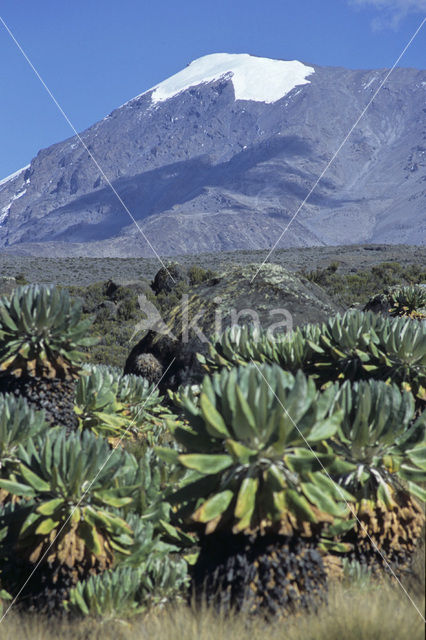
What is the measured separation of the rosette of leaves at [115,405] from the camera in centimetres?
534

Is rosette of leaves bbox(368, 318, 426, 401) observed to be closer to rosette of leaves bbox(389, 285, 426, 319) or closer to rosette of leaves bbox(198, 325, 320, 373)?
rosette of leaves bbox(198, 325, 320, 373)

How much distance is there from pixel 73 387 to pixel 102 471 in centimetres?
189

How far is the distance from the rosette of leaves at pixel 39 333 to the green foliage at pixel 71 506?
162cm

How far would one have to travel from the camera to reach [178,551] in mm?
3578

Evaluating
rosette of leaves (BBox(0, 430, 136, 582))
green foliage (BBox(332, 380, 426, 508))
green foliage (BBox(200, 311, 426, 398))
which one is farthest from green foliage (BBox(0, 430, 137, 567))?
green foliage (BBox(200, 311, 426, 398))

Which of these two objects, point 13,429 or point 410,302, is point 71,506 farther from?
point 410,302

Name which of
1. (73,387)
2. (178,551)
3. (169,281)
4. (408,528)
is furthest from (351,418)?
(169,281)

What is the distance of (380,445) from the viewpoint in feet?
10.8

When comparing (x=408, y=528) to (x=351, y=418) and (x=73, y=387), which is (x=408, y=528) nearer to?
(x=351, y=418)

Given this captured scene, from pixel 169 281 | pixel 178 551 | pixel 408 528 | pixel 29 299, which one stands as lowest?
pixel 408 528

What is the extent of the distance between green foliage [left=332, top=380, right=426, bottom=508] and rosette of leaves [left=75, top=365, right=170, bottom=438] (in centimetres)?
229

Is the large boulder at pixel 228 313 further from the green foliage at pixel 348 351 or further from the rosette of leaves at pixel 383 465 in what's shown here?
the rosette of leaves at pixel 383 465

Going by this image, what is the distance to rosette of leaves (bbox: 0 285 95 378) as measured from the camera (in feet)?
16.2

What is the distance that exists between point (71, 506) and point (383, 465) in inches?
65.9
